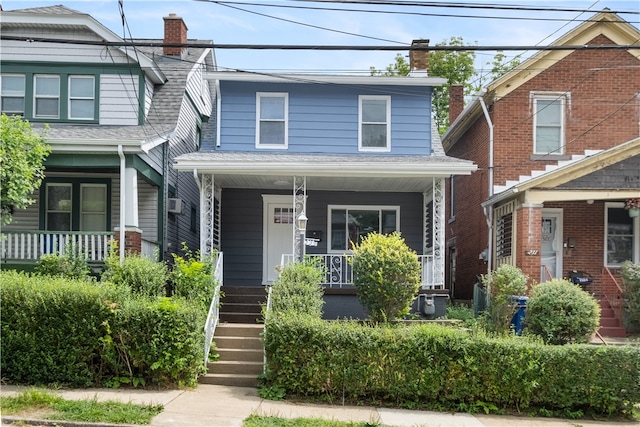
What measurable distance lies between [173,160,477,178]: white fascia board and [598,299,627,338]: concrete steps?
4.56 metres

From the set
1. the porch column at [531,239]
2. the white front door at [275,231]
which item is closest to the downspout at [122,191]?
the white front door at [275,231]

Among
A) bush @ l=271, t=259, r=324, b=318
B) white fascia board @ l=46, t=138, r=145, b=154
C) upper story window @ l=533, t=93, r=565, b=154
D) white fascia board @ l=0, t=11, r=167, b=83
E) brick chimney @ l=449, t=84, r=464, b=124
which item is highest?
white fascia board @ l=0, t=11, r=167, b=83

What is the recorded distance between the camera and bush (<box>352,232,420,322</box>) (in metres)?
11.6

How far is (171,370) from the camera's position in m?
9.80

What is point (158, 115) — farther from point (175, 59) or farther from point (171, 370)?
point (171, 370)

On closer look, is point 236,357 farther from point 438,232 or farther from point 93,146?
point 93,146

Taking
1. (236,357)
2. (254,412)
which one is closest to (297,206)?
(236,357)

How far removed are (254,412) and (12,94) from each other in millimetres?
11454

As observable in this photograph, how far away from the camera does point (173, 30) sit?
19.5 m

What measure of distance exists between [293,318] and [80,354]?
3.30 m

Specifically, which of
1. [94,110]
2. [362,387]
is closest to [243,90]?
[94,110]

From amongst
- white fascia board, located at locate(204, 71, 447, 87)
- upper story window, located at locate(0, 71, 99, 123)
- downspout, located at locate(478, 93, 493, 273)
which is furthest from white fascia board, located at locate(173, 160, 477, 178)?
upper story window, located at locate(0, 71, 99, 123)

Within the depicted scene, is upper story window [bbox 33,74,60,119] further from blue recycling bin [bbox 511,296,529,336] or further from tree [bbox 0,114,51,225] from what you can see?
blue recycling bin [bbox 511,296,529,336]

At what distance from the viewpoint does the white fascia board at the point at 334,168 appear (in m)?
14.0
